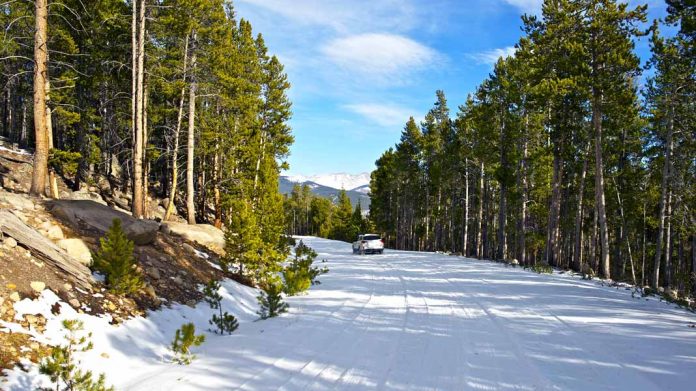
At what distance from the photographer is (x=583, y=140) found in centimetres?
2689

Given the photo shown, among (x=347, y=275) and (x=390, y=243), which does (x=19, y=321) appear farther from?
(x=390, y=243)

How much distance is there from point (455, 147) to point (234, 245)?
99.2 feet

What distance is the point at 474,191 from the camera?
4516 centimetres

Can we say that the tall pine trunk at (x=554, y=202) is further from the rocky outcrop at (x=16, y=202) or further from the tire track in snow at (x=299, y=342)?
the rocky outcrop at (x=16, y=202)

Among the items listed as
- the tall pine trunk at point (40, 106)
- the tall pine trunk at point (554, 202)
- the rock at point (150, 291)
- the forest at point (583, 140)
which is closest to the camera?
the rock at point (150, 291)

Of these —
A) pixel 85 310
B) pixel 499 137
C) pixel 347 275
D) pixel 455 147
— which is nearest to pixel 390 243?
pixel 455 147

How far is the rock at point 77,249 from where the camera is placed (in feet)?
26.7

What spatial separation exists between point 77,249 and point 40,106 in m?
5.28

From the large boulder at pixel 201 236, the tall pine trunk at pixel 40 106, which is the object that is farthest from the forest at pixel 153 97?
the large boulder at pixel 201 236

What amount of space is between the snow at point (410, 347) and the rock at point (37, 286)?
189 millimetres

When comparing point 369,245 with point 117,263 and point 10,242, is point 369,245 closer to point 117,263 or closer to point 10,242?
point 117,263

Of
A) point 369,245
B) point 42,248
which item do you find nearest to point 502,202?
point 369,245

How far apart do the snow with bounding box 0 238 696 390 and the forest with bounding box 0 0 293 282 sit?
4519mm

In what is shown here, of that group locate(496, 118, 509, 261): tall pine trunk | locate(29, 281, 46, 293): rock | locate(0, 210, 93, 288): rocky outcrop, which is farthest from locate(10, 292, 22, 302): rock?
locate(496, 118, 509, 261): tall pine trunk
